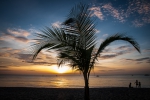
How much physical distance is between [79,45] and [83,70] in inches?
36.1

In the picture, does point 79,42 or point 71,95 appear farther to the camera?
point 71,95

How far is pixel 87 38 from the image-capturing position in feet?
14.4

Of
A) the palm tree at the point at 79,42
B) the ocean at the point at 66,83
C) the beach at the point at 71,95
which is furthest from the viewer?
the ocean at the point at 66,83

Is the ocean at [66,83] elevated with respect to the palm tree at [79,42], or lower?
lower

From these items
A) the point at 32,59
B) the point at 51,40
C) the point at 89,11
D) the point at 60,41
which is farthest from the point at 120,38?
the point at 32,59

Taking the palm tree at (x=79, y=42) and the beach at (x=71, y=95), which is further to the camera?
the beach at (x=71, y=95)

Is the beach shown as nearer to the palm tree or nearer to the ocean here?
the palm tree

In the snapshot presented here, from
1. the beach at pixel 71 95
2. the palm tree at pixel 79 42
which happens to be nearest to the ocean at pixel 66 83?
the beach at pixel 71 95

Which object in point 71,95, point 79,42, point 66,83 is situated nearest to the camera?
point 79,42

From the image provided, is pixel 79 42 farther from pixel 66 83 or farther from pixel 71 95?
pixel 66 83

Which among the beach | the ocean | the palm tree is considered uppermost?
the palm tree

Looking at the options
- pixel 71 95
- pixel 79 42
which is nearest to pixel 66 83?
pixel 71 95

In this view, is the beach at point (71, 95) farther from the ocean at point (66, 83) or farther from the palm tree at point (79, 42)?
the ocean at point (66, 83)

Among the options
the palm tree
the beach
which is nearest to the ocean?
the beach
